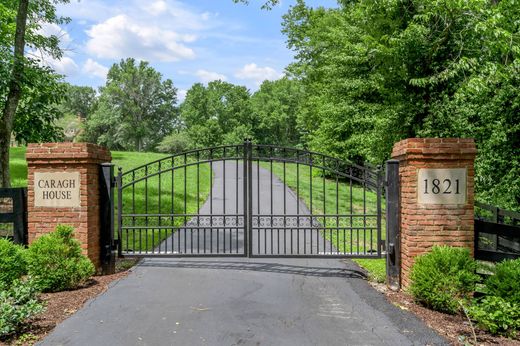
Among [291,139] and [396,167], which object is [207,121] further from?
[396,167]

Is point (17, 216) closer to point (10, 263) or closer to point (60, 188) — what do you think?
point (60, 188)

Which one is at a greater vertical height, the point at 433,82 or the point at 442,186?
the point at 433,82

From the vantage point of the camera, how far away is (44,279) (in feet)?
17.9

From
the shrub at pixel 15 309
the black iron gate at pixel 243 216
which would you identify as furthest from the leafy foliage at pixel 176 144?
the shrub at pixel 15 309

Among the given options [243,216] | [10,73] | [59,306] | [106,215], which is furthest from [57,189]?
[10,73]

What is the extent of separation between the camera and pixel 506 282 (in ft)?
14.9

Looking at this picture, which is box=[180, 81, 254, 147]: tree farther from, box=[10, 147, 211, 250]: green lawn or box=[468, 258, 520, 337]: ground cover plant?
box=[468, 258, 520, 337]: ground cover plant

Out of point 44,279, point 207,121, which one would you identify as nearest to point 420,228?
point 44,279

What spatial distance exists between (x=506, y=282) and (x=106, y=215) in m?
5.74

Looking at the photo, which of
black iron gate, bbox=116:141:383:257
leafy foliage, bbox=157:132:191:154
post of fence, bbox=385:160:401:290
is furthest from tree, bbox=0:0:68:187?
leafy foliage, bbox=157:132:191:154

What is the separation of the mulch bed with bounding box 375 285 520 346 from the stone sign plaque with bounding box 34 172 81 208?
16.0 feet

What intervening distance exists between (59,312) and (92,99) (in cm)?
8463

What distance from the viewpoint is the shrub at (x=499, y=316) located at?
4281 mm

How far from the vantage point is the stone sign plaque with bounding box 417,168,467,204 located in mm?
5555
